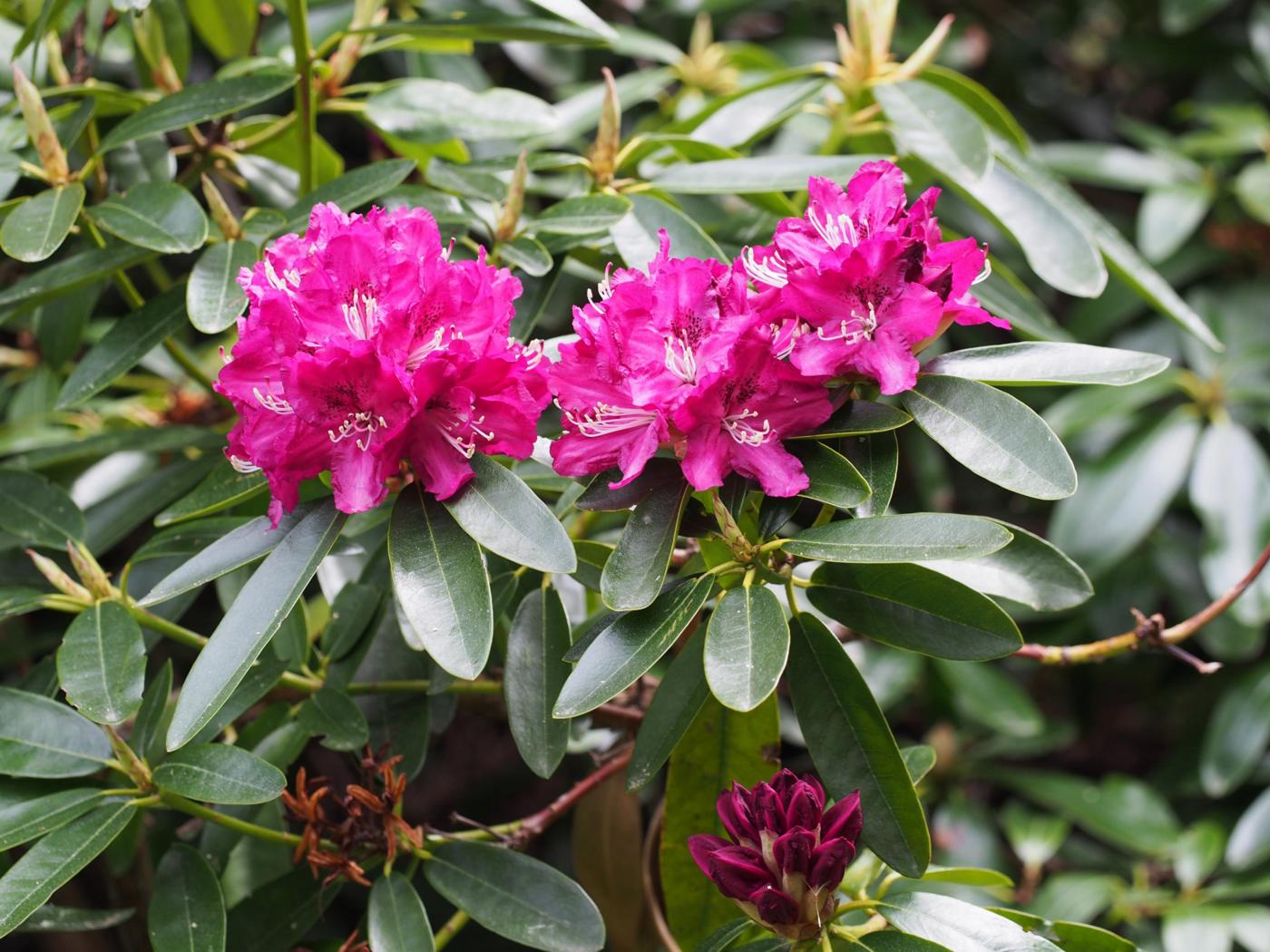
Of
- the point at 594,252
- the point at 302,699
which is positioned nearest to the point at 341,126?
the point at 594,252

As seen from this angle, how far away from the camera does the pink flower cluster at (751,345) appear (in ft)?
2.32

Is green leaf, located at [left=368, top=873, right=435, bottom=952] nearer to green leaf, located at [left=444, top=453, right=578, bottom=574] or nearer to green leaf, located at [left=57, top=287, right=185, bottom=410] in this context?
green leaf, located at [left=444, top=453, right=578, bottom=574]

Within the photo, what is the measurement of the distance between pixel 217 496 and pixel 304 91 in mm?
384

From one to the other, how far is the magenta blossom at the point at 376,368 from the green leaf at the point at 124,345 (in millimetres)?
226

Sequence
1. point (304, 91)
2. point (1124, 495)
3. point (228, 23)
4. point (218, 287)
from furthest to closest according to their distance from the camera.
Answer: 1. point (1124, 495)
2. point (228, 23)
3. point (304, 91)
4. point (218, 287)

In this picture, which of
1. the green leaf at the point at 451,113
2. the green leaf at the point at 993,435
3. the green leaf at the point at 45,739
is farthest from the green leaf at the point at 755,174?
the green leaf at the point at 45,739

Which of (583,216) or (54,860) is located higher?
(583,216)

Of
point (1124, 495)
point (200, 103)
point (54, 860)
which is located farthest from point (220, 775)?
point (1124, 495)

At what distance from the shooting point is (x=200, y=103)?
974 mm

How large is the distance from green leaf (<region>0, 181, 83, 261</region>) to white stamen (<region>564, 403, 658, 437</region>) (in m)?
0.40

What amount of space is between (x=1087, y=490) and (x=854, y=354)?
1.08 meters

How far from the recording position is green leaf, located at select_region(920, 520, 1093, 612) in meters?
0.74

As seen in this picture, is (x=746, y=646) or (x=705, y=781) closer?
(x=746, y=646)

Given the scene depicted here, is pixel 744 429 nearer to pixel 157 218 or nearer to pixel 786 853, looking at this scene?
pixel 786 853
